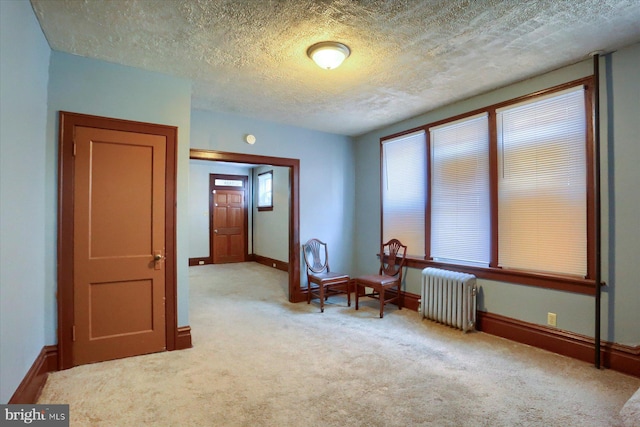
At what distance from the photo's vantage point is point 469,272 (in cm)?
364

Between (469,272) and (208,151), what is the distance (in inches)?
140

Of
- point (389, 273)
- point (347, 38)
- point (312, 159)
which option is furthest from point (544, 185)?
point (312, 159)

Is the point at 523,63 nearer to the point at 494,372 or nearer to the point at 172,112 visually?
the point at 494,372

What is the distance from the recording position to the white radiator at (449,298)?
3.42m

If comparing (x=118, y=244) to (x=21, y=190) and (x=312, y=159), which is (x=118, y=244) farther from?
(x=312, y=159)

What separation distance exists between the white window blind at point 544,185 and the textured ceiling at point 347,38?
0.42m

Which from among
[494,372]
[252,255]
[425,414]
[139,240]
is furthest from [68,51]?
[252,255]

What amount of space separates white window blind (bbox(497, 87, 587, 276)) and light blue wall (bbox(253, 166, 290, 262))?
176 inches

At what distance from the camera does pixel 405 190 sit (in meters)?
Answer: 4.47

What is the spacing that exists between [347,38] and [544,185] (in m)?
2.31

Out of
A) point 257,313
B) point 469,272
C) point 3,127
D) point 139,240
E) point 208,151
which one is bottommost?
point 257,313

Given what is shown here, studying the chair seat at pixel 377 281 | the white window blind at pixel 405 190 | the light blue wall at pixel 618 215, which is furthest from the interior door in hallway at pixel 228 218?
the light blue wall at pixel 618 215

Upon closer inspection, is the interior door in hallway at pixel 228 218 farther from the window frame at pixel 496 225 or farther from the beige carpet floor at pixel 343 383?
the window frame at pixel 496 225

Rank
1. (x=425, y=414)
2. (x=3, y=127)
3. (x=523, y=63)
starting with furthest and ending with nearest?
(x=523, y=63) → (x=425, y=414) → (x=3, y=127)
